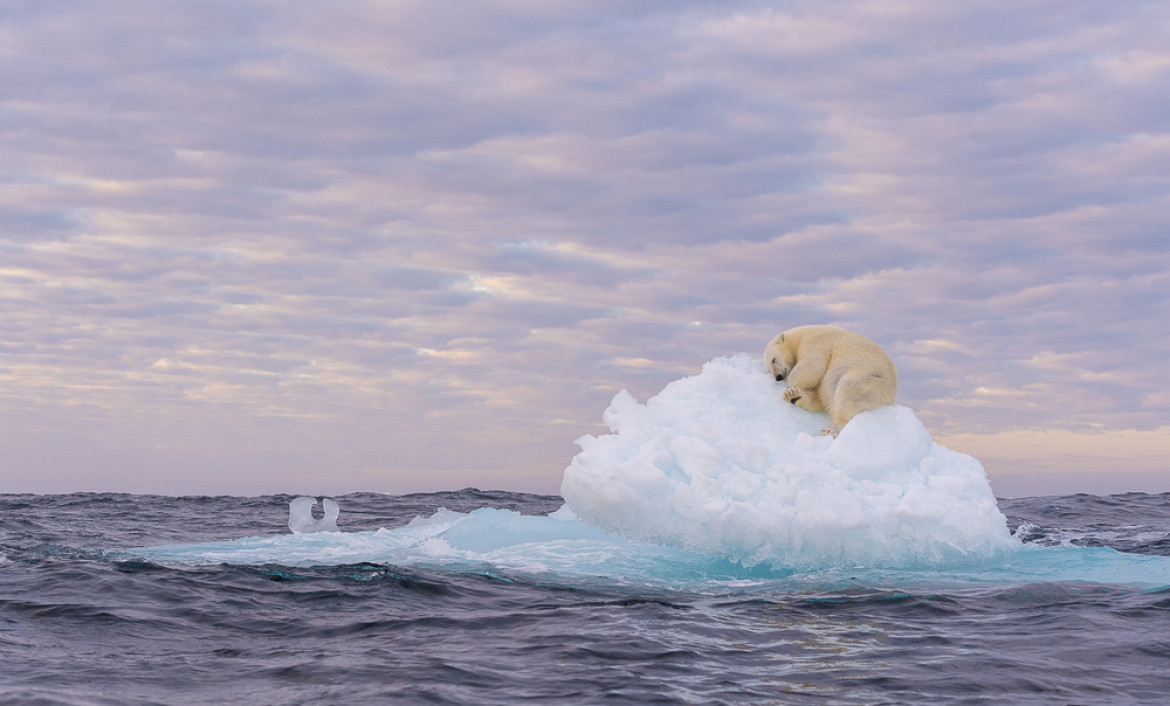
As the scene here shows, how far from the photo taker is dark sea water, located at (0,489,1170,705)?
6.85 metres

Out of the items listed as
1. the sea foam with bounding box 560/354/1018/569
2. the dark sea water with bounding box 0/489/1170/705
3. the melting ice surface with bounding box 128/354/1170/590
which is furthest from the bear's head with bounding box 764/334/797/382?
the dark sea water with bounding box 0/489/1170/705

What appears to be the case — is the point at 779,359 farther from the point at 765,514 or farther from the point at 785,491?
the point at 765,514

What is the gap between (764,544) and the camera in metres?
11.4

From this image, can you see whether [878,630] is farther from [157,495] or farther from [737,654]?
[157,495]

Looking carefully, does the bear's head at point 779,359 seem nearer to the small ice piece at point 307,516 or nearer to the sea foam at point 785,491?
the sea foam at point 785,491

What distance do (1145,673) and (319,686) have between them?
6.64m

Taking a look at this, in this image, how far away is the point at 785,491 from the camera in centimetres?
1139

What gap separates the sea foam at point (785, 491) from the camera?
11.3 meters

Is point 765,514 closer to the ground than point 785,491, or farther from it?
closer to the ground

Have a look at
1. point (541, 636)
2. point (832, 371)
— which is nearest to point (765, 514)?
point (832, 371)

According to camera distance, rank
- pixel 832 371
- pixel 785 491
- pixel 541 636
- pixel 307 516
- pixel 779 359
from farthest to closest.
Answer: pixel 307 516, pixel 779 359, pixel 832 371, pixel 785 491, pixel 541 636

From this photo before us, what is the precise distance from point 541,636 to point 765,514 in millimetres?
3980

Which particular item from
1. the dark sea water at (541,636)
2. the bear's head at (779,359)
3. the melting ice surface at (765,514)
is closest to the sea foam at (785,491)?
the melting ice surface at (765,514)

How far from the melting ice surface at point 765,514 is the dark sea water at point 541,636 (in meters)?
0.29
